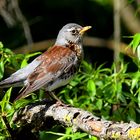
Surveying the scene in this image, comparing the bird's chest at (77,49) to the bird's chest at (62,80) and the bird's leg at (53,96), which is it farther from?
the bird's leg at (53,96)

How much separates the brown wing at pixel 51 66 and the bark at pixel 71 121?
0.49 m

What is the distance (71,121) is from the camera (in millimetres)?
4406

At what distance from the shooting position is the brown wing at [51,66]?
5.57 metres

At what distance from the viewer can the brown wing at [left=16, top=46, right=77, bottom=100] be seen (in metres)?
5.57

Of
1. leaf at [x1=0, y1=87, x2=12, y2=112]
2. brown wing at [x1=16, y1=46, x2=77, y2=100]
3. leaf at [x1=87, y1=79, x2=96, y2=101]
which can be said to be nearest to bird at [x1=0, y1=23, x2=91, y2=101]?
brown wing at [x1=16, y1=46, x2=77, y2=100]

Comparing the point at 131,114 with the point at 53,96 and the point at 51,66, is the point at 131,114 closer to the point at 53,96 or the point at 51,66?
the point at 53,96

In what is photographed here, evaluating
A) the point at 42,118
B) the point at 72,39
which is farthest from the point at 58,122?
the point at 72,39

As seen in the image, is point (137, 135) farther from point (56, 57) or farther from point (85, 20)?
point (85, 20)

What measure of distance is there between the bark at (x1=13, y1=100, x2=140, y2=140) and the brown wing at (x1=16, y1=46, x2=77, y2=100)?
492 mm

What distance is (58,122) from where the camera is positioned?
15.2 feet

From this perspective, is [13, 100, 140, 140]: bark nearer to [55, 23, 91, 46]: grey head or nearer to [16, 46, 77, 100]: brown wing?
[16, 46, 77, 100]: brown wing

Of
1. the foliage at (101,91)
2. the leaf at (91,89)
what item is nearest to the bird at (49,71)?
the foliage at (101,91)

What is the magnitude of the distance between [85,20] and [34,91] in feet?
16.1

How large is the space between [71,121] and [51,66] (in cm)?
140
